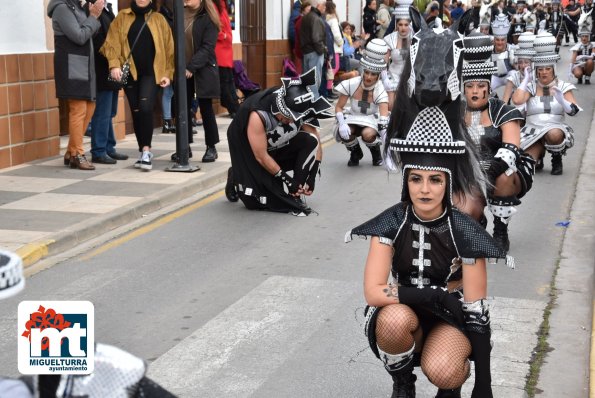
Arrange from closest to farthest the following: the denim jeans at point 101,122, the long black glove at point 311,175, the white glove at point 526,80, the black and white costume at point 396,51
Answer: the long black glove at point 311,175 → the white glove at point 526,80 → the denim jeans at point 101,122 → the black and white costume at point 396,51

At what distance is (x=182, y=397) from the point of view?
5352mm

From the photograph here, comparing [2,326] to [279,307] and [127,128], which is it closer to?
[279,307]

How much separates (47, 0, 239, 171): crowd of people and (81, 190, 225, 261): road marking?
1.38 meters

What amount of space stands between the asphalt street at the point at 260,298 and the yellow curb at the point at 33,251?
0.75 ft

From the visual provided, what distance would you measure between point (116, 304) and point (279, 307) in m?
1.11

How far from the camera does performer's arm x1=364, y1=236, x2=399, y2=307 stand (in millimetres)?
4516

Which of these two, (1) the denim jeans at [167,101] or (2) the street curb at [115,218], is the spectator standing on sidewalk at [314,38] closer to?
(1) the denim jeans at [167,101]

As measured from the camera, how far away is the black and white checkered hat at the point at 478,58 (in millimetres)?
6969

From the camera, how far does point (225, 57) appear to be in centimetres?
1505

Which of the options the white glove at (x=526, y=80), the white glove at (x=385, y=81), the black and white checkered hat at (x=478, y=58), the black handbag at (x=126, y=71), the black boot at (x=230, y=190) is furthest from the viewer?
the white glove at (x=385, y=81)

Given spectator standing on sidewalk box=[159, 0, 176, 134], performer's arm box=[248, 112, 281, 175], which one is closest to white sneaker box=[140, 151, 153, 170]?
performer's arm box=[248, 112, 281, 175]

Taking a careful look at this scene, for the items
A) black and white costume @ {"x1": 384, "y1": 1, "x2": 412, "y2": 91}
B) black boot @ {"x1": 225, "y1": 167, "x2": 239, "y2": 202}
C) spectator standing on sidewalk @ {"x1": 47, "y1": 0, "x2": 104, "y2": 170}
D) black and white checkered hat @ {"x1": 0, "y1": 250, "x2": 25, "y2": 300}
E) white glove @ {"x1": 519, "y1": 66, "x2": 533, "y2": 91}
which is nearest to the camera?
black and white checkered hat @ {"x1": 0, "y1": 250, "x2": 25, "y2": 300}

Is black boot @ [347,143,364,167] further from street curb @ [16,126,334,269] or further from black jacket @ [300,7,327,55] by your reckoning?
black jacket @ [300,7,327,55]

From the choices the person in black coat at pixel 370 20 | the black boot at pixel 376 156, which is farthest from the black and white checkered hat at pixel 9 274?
the person in black coat at pixel 370 20
